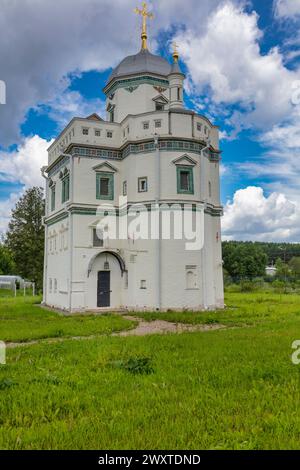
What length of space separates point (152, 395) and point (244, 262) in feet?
218

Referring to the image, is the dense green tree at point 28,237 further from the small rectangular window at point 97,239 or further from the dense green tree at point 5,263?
the dense green tree at point 5,263

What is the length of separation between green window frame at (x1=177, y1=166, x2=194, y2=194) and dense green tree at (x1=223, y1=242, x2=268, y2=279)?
164 ft

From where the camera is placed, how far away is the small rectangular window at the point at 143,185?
22500 mm

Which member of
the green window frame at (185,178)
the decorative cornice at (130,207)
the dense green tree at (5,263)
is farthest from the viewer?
the dense green tree at (5,263)

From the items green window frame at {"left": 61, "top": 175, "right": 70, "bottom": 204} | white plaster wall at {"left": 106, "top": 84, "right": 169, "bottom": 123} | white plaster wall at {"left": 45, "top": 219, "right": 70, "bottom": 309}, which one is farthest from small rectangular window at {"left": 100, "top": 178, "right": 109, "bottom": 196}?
white plaster wall at {"left": 106, "top": 84, "right": 169, "bottom": 123}

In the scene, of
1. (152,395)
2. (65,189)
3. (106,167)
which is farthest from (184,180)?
(152,395)

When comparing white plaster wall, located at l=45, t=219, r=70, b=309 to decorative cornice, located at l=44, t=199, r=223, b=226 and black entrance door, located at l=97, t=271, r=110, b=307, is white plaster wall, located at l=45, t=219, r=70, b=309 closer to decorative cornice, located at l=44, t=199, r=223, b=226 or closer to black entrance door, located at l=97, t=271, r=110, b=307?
decorative cornice, located at l=44, t=199, r=223, b=226

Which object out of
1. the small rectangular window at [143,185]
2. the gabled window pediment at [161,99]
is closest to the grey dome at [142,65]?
the gabled window pediment at [161,99]

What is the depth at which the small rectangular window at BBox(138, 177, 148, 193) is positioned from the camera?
73.8ft

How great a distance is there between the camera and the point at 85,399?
6.24 metres

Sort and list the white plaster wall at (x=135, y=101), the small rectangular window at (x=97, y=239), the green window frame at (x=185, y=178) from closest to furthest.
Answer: the green window frame at (x=185, y=178), the small rectangular window at (x=97, y=239), the white plaster wall at (x=135, y=101)

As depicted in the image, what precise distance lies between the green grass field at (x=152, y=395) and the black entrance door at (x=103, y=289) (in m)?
10.9

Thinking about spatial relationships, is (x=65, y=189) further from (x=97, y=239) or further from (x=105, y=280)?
(x=105, y=280)
